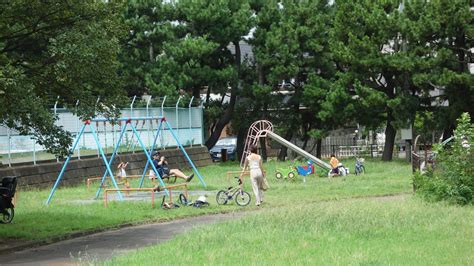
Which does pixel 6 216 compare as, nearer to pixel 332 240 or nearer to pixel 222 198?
pixel 222 198

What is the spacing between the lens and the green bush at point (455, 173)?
1933 centimetres

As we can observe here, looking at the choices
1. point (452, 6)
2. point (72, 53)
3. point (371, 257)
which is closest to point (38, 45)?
point (72, 53)

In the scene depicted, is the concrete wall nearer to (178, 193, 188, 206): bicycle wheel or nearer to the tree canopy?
the tree canopy

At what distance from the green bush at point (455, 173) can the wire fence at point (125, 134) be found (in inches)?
405

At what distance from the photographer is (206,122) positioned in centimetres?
4709

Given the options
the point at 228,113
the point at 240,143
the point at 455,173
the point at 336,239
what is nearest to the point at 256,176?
the point at 455,173

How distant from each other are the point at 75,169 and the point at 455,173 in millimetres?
16220

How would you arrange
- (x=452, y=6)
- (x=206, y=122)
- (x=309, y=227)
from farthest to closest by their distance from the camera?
(x=206, y=122) < (x=452, y=6) < (x=309, y=227)

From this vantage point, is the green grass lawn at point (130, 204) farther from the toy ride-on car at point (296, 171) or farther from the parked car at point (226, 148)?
the parked car at point (226, 148)

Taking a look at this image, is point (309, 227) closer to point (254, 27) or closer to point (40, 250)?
point (40, 250)

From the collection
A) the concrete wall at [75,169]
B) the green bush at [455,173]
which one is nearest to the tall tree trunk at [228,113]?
the concrete wall at [75,169]

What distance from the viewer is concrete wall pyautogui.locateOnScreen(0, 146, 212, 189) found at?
27656 mm

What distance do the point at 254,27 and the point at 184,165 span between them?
31.3 feet

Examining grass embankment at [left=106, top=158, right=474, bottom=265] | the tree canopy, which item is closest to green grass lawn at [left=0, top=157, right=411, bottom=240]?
grass embankment at [left=106, top=158, right=474, bottom=265]
